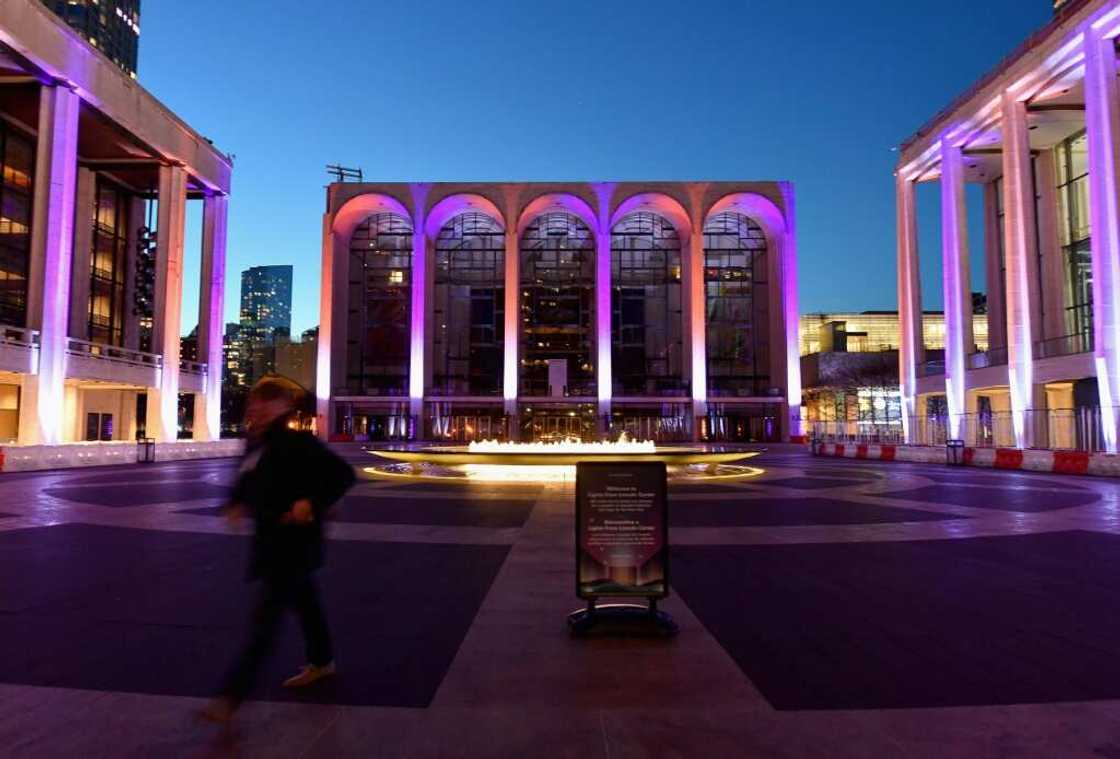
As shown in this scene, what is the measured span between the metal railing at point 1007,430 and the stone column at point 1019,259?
2128 mm

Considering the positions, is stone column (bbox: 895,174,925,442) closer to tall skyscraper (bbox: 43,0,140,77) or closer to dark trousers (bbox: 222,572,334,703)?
dark trousers (bbox: 222,572,334,703)

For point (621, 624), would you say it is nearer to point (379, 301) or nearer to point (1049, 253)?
point (1049, 253)

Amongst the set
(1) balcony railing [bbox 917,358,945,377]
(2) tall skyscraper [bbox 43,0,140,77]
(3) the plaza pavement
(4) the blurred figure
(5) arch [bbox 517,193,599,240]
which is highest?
(2) tall skyscraper [bbox 43,0,140,77]

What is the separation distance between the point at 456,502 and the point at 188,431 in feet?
285

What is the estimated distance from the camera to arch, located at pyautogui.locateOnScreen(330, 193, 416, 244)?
63.9 m

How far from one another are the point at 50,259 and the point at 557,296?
46243mm

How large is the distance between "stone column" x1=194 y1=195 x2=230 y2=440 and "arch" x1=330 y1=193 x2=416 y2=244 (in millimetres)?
18803

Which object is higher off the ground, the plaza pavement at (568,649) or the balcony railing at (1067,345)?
the balcony railing at (1067,345)

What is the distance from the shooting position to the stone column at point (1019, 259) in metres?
33.8

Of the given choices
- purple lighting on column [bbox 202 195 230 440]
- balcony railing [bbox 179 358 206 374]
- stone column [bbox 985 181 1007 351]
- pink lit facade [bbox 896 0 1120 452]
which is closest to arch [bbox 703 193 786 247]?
pink lit facade [bbox 896 0 1120 452]

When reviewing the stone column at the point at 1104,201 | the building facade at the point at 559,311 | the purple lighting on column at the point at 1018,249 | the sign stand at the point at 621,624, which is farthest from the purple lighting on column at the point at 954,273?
the sign stand at the point at 621,624

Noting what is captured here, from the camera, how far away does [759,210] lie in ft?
214

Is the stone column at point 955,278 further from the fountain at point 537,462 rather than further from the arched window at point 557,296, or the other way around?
the arched window at point 557,296

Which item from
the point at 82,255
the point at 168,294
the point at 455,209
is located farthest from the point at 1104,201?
the point at 82,255
